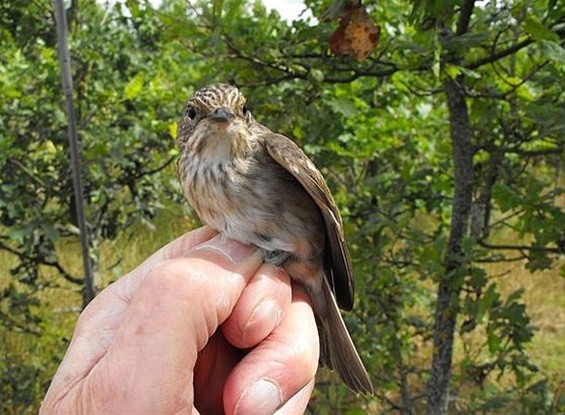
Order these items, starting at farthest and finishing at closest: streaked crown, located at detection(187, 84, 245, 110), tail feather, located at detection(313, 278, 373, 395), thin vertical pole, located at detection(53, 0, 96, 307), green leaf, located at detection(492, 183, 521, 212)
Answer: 1. green leaf, located at detection(492, 183, 521, 212)
2. tail feather, located at detection(313, 278, 373, 395)
3. streaked crown, located at detection(187, 84, 245, 110)
4. thin vertical pole, located at detection(53, 0, 96, 307)

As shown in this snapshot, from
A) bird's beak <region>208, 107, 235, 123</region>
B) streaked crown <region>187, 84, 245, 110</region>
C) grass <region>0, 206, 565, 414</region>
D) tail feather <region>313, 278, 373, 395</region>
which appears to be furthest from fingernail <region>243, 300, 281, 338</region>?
grass <region>0, 206, 565, 414</region>

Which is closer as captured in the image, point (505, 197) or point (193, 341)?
point (193, 341)

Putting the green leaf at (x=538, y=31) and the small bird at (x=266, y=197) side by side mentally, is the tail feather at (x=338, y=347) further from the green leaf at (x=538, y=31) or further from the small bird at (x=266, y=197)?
the green leaf at (x=538, y=31)

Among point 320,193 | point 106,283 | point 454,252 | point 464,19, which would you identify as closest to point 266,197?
point 320,193

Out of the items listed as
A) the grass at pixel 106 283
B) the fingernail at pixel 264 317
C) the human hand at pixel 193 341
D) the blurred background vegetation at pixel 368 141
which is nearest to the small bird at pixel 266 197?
the human hand at pixel 193 341

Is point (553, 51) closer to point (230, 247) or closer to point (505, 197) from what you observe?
point (505, 197)

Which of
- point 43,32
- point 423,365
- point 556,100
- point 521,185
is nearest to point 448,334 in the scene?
point 521,185

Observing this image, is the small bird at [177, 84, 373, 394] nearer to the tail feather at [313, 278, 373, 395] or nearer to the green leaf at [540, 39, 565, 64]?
the tail feather at [313, 278, 373, 395]
